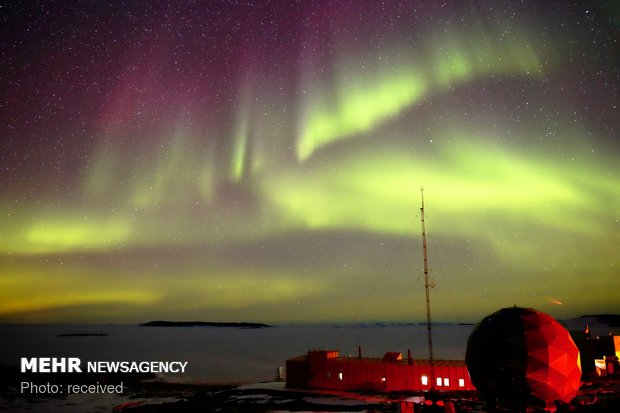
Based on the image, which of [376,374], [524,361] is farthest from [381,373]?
[524,361]

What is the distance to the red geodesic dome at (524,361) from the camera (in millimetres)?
24281

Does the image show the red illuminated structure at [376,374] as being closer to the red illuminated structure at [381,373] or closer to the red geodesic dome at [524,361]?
the red illuminated structure at [381,373]

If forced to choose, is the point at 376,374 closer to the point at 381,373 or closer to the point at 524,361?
the point at 381,373

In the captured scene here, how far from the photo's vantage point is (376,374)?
5019cm

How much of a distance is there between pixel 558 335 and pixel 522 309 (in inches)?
84.9

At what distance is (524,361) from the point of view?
2439cm

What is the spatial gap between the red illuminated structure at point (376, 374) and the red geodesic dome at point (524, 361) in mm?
20578

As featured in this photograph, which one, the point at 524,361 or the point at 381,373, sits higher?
the point at 524,361

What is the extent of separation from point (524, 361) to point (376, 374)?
2783 centimetres

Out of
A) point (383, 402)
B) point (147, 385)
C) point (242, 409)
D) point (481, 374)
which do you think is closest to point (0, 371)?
point (147, 385)

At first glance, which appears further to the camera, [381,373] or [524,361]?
[381,373]

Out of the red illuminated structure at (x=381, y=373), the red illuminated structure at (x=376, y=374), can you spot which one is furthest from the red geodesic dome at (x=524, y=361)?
the red illuminated structure at (x=376, y=374)

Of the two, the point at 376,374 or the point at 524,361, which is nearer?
the point at 524,361

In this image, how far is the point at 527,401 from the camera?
24141 mm
